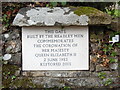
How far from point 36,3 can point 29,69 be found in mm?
925

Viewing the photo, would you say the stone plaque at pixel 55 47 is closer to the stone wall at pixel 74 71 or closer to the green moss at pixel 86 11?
the stone wall at pixel 74 71

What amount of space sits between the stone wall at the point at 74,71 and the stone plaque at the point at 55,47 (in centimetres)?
8

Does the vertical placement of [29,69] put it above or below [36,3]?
below

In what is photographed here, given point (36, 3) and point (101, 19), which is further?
point (36, 3)

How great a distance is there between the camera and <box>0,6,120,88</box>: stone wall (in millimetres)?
2965

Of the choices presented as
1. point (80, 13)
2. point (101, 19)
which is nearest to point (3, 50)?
point (80, 13)

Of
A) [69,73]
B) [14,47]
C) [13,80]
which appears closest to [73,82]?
[69,73]

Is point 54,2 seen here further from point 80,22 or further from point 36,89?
point 36,89

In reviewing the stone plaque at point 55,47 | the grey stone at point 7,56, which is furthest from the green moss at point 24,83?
the grey stone at point 7,56

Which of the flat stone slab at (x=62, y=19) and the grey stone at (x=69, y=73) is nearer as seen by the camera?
the flat stone slab at (x=62, y=19)

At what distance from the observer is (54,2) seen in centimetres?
301

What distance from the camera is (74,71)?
3000mm

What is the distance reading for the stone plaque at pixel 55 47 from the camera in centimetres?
297

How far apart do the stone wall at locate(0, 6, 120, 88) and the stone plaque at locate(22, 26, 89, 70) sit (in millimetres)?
81
